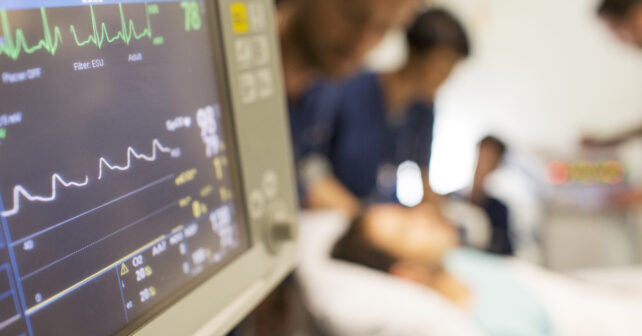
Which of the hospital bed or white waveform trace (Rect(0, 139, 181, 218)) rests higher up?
white waveform trace (Rect(0, 139, 181, 218))

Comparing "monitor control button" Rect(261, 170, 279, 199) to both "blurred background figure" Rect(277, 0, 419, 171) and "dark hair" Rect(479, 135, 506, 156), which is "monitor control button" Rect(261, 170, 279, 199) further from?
"dark hair" Rect(479, 135, 506, 156)

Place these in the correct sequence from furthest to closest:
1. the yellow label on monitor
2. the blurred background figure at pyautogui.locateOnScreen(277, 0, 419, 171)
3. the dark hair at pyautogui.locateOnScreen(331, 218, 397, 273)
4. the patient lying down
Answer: the blurred background figure at pyautogui.locateOnScreen(277, 0, 419, 171) → the dark hair at pyautogui.locateOnScreen(331, 218, 397, 273) → the patient lying down → the yellow label on monitor

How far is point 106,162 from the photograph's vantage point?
1.59 feet

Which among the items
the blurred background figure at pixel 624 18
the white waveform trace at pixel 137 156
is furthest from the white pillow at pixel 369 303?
the blurred background figure at pixel 624 18

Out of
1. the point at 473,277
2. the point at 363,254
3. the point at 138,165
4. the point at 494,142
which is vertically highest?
the point at 138,165

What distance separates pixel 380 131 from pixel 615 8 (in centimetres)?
82

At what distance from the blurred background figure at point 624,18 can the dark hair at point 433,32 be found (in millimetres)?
460

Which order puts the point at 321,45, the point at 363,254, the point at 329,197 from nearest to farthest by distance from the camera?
the point at 363,254 < the point at 321,45 < the point at 329,197

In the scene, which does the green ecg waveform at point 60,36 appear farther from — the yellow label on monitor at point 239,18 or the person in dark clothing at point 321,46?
the person in dark clothing at point 321,46

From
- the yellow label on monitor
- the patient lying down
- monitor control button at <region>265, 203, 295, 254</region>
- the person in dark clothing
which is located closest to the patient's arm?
the person in dark clothing

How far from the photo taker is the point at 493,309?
4.45ft

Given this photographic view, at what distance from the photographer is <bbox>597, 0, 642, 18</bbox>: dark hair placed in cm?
165

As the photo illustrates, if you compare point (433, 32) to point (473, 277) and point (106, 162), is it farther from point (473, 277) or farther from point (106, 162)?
point (106, 162)

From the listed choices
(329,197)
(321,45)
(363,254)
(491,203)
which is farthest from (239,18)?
(491,203)
